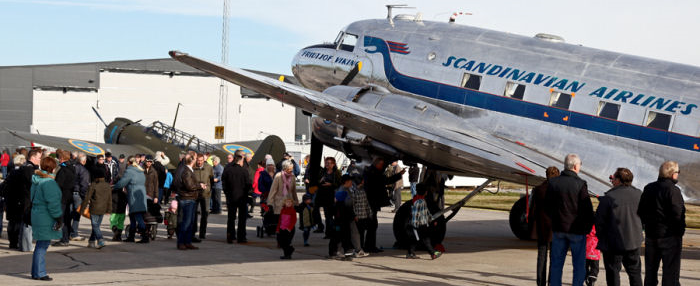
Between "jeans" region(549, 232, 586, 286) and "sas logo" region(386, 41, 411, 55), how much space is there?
7.05 m

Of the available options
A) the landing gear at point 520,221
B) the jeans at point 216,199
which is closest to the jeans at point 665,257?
the landing gear at point 520,221

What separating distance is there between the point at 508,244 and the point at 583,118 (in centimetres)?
434

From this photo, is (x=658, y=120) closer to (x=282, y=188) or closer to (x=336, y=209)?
(x=336, y=209)

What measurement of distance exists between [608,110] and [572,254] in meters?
4.55

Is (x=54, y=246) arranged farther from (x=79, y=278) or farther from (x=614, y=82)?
(x=614, y=82)

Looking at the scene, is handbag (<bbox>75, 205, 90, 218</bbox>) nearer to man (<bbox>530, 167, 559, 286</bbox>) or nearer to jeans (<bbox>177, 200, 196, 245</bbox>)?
jeans (<bbox>177, 200, 196, 245</bbox>)

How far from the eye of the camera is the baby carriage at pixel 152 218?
15.4 meters

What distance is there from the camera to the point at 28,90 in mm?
56906

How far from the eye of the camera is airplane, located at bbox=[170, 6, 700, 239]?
12.4 m

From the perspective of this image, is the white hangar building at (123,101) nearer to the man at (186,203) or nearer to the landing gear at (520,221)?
the landing gear at (520,221)

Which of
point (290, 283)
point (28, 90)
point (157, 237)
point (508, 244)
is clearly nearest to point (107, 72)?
point (28, 90)

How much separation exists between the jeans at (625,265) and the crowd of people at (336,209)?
13mm

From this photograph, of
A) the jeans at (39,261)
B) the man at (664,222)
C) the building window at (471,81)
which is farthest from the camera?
the building window at (471,81)

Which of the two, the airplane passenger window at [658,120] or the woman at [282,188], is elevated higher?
the airplane passenger window at [658,120]
